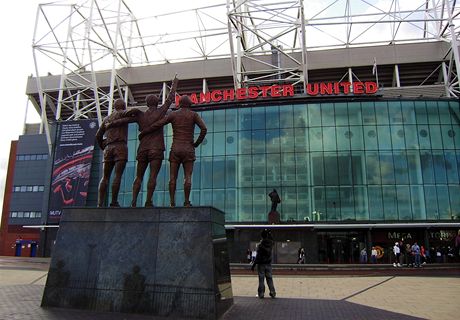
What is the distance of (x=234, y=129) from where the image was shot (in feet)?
124

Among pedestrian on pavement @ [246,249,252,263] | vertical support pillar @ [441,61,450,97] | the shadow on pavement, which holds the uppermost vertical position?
vertical support pillar @ [441,61,450,97]

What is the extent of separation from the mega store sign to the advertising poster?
14000mm

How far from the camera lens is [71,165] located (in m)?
44.3

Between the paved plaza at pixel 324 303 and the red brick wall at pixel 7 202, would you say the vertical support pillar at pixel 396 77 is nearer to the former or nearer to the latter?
the paved plaza at pixel 324 303

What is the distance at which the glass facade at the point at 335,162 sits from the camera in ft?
111

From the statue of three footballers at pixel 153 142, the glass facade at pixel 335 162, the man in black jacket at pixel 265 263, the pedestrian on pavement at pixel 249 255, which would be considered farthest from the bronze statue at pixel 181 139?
the glass facade at pixel 335 162

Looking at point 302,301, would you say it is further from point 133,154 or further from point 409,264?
point 133,154

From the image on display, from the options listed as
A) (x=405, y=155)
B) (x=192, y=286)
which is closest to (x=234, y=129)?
(x=405, y=155)

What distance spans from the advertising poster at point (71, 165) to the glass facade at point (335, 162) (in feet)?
31.5

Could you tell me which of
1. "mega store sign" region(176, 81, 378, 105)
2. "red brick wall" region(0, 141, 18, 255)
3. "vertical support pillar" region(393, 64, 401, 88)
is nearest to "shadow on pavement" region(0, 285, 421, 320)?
"mega store sign" region(176, 81, 378, 105)

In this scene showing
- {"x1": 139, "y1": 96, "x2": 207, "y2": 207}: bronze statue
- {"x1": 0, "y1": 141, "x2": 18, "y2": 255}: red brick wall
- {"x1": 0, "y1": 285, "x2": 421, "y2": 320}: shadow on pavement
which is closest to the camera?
{"x1": 0, "y1": 285, "x2": 421, "y2": 320}: shadow on pavement

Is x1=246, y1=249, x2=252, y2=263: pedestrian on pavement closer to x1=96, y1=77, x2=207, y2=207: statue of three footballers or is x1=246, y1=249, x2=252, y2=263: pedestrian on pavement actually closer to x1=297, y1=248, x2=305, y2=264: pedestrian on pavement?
x1=297, y1=248, x2=305, y2=264: pedestrian on pavement

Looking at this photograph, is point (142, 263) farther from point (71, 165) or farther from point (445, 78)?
point (445, 78)

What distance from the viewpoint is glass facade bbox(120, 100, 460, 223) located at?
33875mm
